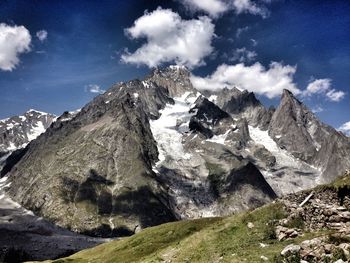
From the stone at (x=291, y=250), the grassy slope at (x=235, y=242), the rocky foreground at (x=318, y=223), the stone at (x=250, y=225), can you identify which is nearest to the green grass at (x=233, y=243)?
the grassy slope at (x=235, y=242)

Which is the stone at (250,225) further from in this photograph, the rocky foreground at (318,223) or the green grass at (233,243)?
the rocky foreground at (318,223)

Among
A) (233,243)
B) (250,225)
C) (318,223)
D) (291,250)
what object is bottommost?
(291,250)

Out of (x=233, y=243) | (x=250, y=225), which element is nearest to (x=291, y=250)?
(x=233, y=243)

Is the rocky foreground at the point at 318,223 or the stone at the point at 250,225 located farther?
the stone at the point at 250,225

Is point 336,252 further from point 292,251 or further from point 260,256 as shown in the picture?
point 260,256

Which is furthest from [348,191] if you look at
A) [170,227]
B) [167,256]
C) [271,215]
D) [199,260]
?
[170,227]

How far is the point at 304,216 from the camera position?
4531 cm

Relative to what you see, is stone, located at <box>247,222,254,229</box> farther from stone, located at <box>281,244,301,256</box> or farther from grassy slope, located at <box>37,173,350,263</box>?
stone, located at <box>281,244,301,256</box>

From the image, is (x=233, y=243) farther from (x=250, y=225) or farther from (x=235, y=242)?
(x=250, y=225)

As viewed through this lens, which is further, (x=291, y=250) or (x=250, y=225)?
(x=250, y=225)

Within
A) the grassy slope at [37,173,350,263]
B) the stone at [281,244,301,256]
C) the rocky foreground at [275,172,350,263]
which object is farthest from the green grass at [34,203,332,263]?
the rocky foreground at [275,172,350,263]

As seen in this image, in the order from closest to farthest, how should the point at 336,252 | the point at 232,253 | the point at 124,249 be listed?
the point at 336,252 < the point at 232,253 < the point at 124,249

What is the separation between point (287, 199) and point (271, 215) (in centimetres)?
265

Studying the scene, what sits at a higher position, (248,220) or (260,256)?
(248,220)
